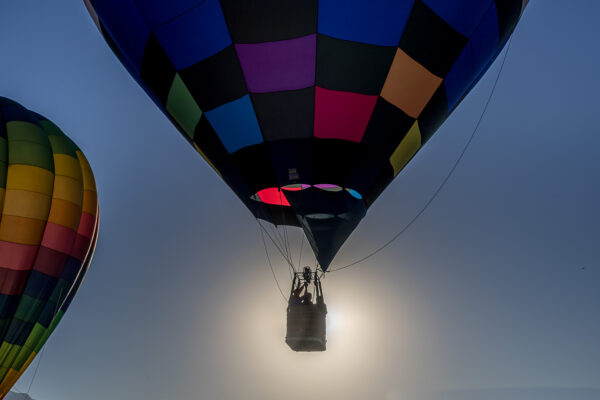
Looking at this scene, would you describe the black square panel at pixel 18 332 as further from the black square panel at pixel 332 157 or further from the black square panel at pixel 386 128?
the black square panel at pixel 386 128

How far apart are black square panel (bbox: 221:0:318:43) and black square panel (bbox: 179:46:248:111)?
18cm

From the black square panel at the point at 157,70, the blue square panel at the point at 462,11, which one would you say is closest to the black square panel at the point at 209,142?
the black square panel at the point at 157,70

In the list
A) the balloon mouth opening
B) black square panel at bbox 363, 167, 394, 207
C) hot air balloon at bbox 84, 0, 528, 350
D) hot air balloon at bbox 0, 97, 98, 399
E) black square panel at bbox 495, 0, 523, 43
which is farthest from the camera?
hot air balloon at bbox 0, 97, 98, 399

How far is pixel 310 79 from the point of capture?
3438 millimetres

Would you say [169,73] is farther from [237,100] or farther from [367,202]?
[367,202]

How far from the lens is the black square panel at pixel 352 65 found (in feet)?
10.9

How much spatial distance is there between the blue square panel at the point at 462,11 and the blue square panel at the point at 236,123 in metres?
1.37

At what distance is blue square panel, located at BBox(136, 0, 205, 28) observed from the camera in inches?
132

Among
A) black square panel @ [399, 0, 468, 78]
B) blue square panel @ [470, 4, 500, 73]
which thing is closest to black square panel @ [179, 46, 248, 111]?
black square panel @ [399, 0, 468, 78]

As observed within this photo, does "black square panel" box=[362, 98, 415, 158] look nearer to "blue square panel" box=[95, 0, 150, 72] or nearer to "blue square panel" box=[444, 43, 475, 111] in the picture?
"blue square panel" box=[444, 43, 475, 111]

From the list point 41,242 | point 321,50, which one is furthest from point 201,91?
point 41,242

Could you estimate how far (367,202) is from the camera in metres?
4.18

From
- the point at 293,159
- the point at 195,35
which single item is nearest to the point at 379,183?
the point at 293,159

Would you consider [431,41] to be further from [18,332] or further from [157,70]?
[18,332]
